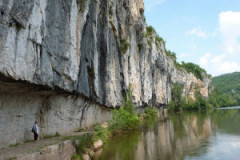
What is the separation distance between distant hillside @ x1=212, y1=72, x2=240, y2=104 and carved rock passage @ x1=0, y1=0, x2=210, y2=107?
111406 millimetres

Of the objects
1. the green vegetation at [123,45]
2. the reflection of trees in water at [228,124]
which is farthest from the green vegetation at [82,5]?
the reflection of trees in water at [228,124]

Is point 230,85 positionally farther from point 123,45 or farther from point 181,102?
point 123,45

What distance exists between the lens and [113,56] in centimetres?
2833

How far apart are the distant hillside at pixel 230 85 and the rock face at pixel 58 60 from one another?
116343 mm

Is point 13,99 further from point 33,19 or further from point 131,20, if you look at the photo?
point 131,20

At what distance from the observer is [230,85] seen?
161875 millimetres

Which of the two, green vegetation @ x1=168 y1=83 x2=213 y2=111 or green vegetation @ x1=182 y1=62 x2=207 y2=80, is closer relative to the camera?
green vegetation @ x1=168 y1=83 x2=213 y2=111

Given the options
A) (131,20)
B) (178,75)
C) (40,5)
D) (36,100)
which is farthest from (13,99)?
(178,75)

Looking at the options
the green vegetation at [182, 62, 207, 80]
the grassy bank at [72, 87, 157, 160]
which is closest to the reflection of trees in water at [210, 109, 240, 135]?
the grassy bank at [72, 87, 157, 160]

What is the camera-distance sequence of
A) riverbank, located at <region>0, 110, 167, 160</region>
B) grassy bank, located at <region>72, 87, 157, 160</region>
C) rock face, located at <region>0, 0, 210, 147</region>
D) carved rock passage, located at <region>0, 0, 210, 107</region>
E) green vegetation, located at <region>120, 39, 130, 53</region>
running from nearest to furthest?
riverbank, located at <region>0, 110, 167, 160</region>, carved rock passage, located at <region>0, 0, 210, 107</region>, rock face, located at <region>0, 0, 210, 147</region>, grassy bank, located at <region>72, 87, 157, 160</region>, green vegetation, located at <region>120, 39, 130, 53</region>

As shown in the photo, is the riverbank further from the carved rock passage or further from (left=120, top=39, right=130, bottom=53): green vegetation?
(left=120, top=39, right=130, bottom=53): green vegetation

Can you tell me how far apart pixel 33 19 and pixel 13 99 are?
4.45 metres

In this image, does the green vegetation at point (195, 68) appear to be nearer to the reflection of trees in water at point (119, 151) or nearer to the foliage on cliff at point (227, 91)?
the foliage on cliff at point (227, 91)

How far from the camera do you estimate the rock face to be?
10.0 m
